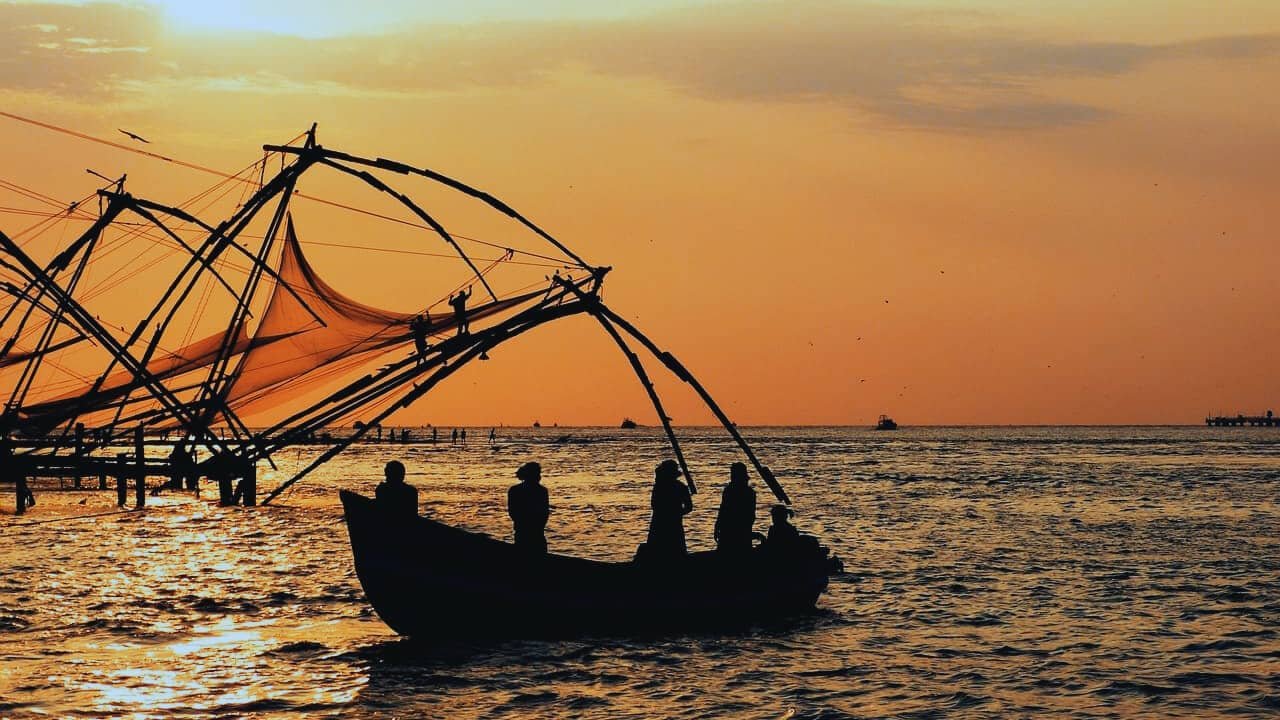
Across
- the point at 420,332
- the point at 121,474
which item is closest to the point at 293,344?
the point at 420,332

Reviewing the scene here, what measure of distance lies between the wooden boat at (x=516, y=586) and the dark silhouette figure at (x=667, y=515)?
20 centimetres

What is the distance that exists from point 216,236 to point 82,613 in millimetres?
6674

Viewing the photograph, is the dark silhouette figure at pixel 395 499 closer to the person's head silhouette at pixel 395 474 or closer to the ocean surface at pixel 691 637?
the person's head silhouette at pixel 395 474

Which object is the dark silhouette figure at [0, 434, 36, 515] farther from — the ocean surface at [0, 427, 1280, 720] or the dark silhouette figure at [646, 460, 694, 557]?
the dark silhouette figure at [646, 460, 694, 557]

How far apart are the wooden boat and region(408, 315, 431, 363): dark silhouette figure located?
3332mm

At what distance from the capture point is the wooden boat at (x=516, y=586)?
57.5 feet

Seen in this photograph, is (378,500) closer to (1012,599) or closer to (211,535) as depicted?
(1012,599)

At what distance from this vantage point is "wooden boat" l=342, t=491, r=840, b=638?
17531 millimetres

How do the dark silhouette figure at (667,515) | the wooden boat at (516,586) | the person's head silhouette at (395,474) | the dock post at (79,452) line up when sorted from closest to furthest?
the person's head silhouette at (395,474)
the wooden boat at (516,586)
the dark silhouette figure at (667,515)
the dock post at (79,452)

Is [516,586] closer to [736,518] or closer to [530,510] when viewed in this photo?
[530,510]

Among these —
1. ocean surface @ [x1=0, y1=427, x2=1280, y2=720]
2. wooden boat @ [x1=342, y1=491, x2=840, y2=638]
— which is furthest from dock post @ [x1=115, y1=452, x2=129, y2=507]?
wooden boat @ [x1=342, y1=491, x2=840, y2=638]

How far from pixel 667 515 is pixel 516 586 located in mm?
2058

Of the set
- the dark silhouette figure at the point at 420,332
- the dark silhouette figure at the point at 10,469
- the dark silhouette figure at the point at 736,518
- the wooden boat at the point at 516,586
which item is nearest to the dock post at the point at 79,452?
the dark silhouette figure at the point at 10,469

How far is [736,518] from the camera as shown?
19500 millimetres
